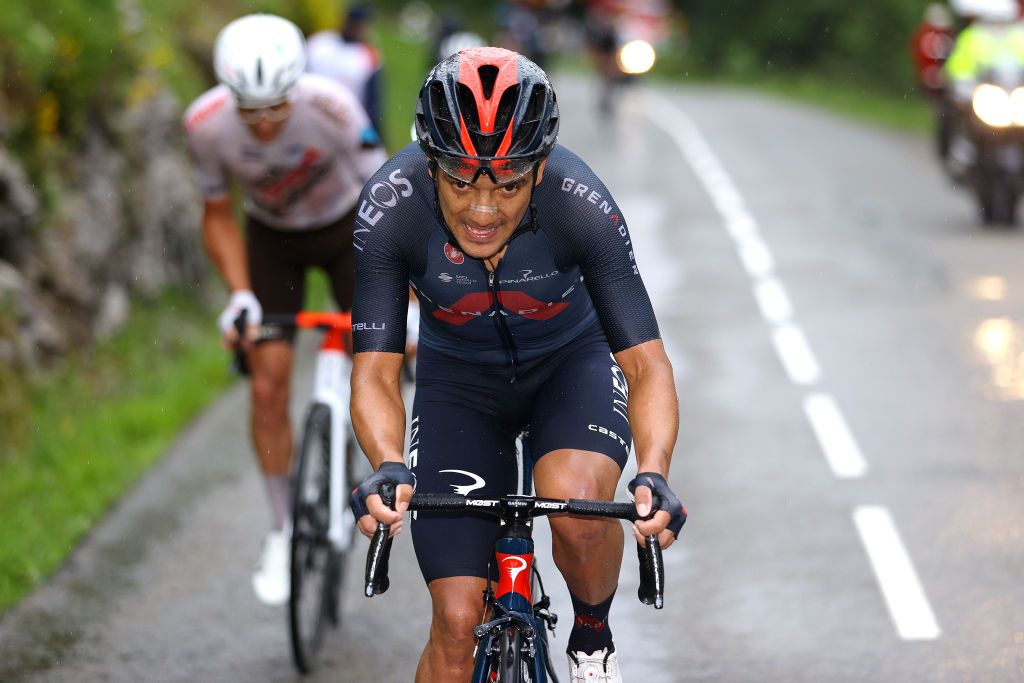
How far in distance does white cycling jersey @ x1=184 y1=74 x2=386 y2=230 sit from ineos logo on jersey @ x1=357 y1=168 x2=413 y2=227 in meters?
2.16

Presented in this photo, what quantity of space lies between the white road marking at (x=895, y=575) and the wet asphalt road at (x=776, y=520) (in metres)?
0.01

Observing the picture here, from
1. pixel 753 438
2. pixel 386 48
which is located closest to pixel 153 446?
pixel 753 438

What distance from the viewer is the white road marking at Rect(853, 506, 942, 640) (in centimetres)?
610

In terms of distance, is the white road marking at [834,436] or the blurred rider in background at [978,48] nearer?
the white road marking at [834,436]

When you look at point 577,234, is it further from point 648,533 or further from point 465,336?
point 648,533

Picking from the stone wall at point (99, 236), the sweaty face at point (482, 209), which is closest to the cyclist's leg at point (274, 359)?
the sweaty face at point (482, 209)

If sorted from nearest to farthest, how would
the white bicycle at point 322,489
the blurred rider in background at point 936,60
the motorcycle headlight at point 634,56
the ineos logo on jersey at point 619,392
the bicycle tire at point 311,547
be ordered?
1. the ineos logo on jersey at point 619,392
2. the bicycle tire at point 311,547
3. the white bicycle at point 322,489
4. the blurred rider in background at point 936,60
5. the motorcycle headlight at point 634,56

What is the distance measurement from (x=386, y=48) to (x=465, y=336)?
33024 mm

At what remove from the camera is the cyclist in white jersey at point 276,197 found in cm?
602

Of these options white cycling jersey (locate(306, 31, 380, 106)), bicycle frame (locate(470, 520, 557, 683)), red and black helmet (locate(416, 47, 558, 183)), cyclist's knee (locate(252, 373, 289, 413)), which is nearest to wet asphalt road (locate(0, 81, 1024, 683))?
cyclist's knee (locate(252, 373, 289, 413))

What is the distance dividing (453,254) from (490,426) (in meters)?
0.58

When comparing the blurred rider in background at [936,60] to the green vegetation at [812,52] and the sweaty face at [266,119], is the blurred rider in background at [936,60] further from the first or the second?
the green vegetation at [812,52]

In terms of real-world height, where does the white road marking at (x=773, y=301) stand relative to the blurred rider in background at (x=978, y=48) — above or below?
below

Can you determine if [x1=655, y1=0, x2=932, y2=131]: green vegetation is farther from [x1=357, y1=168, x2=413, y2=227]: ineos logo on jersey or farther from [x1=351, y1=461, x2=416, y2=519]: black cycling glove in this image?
[x1=351, y1=461, x2=416, y2=519]: black cycling glove
